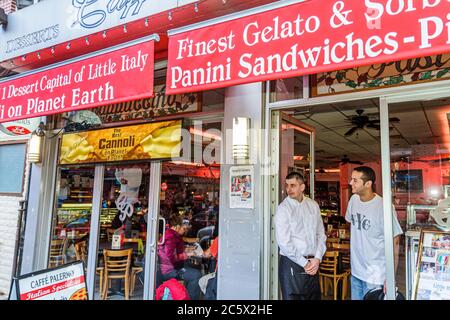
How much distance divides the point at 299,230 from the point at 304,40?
6.28 ft

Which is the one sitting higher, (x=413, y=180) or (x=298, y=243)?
(x=413, y=180)

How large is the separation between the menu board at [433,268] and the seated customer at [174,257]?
2.37 m

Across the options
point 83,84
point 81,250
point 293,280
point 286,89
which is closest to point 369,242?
point 293,280

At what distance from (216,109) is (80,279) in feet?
7.45

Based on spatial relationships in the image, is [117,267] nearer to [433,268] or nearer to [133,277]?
[133,277]

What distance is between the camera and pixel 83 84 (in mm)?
3361

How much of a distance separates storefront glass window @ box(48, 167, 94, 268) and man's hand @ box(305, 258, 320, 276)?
3296 millimetres

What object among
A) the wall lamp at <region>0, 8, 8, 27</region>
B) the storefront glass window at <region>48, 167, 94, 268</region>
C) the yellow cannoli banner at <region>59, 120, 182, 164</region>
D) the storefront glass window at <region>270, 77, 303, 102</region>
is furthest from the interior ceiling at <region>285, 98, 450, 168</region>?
the wall lamp at <region>0, 8, 8, 27</region>

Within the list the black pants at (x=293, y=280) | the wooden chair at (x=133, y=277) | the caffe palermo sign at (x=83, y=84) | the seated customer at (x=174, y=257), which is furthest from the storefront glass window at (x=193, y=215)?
the caffe palermo sign at (x=83, y=84)

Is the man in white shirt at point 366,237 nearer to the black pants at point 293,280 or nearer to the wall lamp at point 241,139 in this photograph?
the black pants at point 293,280

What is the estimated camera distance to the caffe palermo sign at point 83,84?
3.07 meters

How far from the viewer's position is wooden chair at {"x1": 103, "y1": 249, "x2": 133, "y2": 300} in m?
4.74

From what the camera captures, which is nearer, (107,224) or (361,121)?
(107,224)
